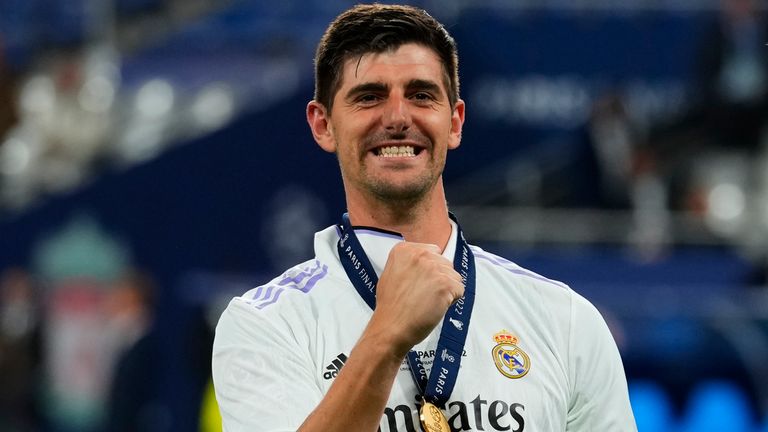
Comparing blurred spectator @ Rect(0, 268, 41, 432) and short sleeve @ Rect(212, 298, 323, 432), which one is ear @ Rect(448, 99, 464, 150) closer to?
short sleeve @ Rect(212, 298, 323, 432)

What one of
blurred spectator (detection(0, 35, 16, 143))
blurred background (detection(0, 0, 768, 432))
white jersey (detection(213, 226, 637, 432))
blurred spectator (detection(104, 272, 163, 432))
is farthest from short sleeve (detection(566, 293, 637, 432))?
blurred spectator (detection(0, 35, 16, 143))

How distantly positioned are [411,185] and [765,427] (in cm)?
639

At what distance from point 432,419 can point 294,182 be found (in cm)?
766

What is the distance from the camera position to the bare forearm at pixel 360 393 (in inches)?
117

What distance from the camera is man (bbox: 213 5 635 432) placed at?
10.7 ft

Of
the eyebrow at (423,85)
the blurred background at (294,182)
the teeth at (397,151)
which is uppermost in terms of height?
the blurred background at (294,182)

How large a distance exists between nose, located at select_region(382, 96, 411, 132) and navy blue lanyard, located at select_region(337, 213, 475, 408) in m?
0.34

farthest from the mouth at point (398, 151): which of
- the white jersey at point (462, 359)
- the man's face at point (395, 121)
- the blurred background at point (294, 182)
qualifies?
the blurred background at point (294, 182)

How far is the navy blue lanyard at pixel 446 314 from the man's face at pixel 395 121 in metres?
0.16

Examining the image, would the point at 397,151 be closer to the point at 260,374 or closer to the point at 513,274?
the point at 513,274

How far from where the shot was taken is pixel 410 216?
3.57 meters

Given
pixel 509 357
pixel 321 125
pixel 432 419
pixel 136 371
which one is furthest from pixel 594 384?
pixel 136 371

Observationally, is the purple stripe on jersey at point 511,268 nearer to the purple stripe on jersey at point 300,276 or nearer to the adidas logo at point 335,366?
the purple stripe on jersey at point 300,276

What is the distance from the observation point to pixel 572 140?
12.5 m
